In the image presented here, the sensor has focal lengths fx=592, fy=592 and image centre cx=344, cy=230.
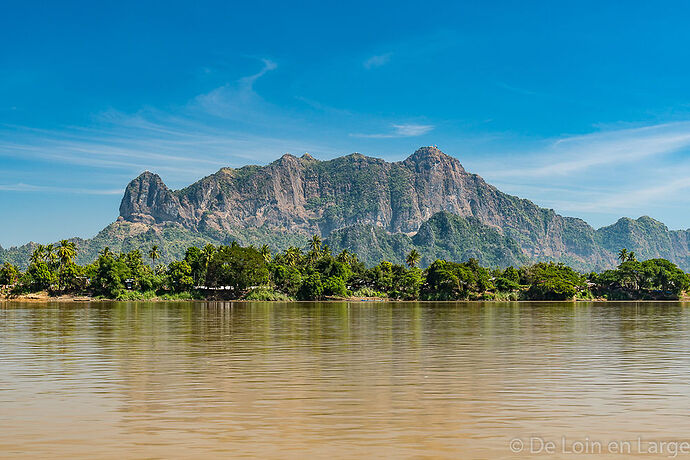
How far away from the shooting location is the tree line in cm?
14362

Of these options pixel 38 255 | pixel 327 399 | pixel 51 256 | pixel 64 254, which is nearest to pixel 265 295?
pixel 64 254

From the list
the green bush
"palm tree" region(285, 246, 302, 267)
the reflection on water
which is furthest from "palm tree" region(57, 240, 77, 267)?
the reflection on water

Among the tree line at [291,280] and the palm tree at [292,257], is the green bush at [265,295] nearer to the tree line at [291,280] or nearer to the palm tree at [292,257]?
the tree line at [291,280]

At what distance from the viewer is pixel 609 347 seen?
105 feet

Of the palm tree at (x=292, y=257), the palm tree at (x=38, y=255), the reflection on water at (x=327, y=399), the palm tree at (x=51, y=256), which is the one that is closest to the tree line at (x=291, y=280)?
the palm tree at (x=51, y=256)

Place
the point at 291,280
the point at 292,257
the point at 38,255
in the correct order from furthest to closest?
1. the point at 292,257
2. the point at 291,280
3. the point at 38,255

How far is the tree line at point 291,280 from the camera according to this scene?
144 metres

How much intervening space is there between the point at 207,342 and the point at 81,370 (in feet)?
41.2

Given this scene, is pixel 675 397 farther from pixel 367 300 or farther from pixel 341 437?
pixel 367 300

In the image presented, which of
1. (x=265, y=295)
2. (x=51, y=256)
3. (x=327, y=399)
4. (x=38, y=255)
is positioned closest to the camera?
(x=327, y=399)

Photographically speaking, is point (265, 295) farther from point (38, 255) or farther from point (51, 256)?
point (38, 255)

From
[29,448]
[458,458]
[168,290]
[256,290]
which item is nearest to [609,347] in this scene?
[458,458]

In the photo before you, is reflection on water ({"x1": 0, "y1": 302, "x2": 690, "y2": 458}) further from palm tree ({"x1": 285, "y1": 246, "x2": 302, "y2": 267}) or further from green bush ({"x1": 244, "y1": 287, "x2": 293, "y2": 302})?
palm tree ({"x1": 285, "y1": 246, "x2": 302, "y2": 267})

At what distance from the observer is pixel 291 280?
151 meters
